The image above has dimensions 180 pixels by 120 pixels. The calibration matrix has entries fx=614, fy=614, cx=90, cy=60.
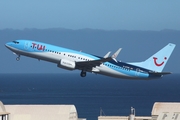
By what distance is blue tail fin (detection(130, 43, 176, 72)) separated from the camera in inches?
3639

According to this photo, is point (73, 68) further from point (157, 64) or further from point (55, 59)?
point (157, 64)

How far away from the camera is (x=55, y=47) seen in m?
82.8

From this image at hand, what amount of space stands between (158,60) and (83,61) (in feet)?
51.0

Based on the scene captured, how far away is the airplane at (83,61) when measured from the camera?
82062 millimetres

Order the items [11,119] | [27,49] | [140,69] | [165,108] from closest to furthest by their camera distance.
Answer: [11,119] < [165,108] < [27,49] < [140,69]

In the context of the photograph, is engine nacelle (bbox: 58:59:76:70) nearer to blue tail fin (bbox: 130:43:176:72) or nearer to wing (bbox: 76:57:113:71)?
wing (bbox: 76:57:113:71)

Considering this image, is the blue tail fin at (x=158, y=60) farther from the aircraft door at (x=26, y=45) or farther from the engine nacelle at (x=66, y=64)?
the aircraft door at (x=26, y=45)

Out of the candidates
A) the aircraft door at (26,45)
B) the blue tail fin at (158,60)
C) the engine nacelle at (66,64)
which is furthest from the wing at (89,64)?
the blue tail fin at (158,60)

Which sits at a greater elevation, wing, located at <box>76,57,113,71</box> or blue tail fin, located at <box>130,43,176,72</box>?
blue tail fin, located at <box>130,43,176,72</box>

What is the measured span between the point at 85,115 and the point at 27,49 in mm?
85017

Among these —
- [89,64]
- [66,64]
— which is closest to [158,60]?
[89,64]

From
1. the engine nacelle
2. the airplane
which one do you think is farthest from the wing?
the engine nacelle

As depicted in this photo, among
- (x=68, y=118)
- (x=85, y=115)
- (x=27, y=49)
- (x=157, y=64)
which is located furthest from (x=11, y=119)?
(x=85, y=115)

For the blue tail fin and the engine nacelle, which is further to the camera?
the blue tail fin
